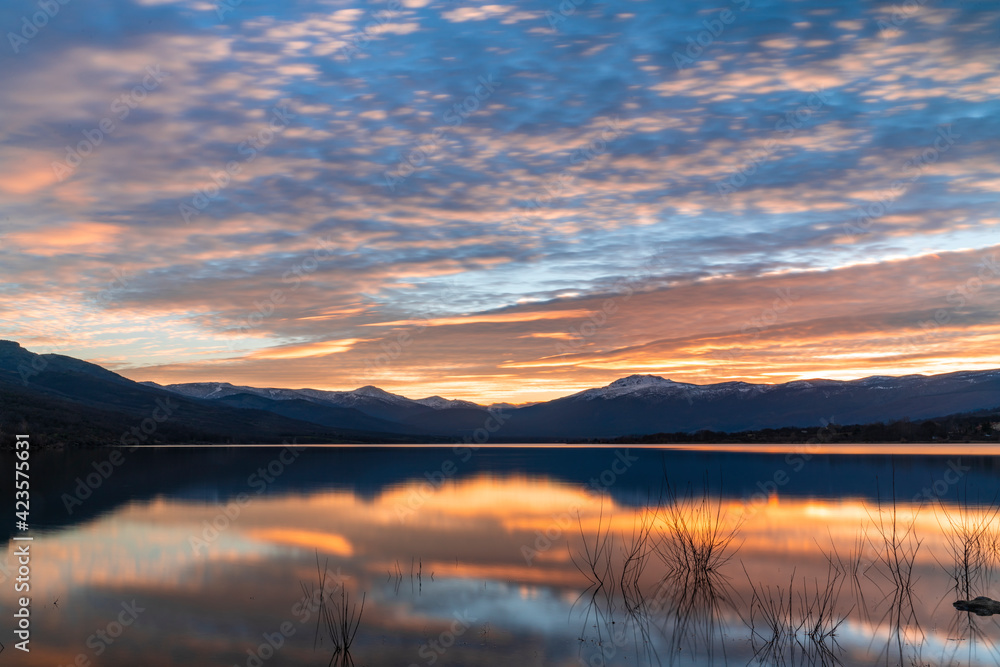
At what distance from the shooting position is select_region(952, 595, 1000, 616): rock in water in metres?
13.5

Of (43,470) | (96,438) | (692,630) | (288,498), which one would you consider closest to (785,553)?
(692,630)

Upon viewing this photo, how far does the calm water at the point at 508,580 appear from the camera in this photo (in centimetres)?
1151

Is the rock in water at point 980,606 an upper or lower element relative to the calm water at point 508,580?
upper

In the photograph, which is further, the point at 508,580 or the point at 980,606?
the point at 508,580

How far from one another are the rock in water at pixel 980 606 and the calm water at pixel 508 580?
0.30 metres

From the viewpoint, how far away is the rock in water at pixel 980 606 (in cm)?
1354

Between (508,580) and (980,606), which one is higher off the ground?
(980,606)

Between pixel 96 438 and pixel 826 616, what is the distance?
10395cm

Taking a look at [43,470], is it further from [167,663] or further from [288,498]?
[167,663]

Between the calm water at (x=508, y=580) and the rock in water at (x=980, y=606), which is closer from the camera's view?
the calm water at (x=508, y=580)

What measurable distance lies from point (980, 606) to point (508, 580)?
9.03 m

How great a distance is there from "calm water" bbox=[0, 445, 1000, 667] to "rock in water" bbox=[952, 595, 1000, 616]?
30 centimetres

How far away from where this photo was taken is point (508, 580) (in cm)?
1648

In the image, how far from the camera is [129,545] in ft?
66.5
